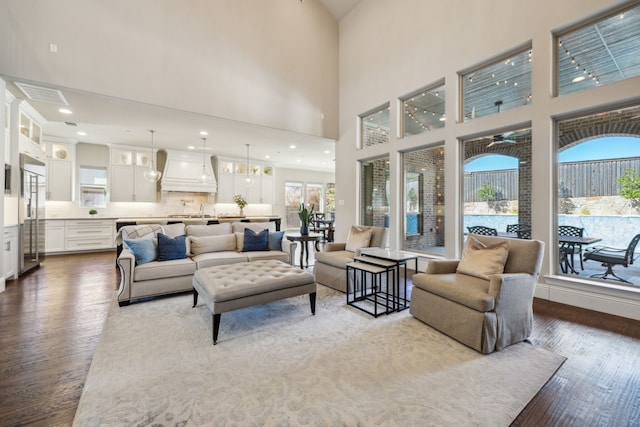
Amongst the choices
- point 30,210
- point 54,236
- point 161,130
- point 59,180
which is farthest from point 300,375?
point 59,180

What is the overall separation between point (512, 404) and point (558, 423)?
0.69ft

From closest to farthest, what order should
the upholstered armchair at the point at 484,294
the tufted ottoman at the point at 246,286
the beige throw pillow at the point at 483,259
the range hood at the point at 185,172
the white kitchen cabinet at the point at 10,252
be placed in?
1. the upholstered armchair at the point at 484,294
2. the tufted ottoman at the point at 246,286
3. the beige throw pillow at the point at 483,259
4. the white kitchen cabinet at the point at 10,252
5. the range hood at the point at 185,172

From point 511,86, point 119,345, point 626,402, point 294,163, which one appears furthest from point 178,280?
point 294,163

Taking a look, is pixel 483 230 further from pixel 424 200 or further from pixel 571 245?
pixel 424 200

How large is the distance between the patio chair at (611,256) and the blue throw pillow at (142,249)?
18.3 feet

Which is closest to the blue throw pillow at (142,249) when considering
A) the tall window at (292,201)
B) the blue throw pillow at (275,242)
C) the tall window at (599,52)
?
the blue throw pillow at (275,242)

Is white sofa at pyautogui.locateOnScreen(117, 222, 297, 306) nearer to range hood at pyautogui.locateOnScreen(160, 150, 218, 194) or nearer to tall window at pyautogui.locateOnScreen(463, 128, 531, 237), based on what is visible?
tall window at pyautogui.locateOnScreen(463, 128, 531, 237)

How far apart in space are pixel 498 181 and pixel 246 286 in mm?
4020

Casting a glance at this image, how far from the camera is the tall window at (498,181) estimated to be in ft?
12.7

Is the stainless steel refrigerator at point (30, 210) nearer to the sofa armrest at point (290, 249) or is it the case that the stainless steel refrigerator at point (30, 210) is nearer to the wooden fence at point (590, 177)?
the sofa armrest at point (290, 249)

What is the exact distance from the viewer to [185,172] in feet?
26.8

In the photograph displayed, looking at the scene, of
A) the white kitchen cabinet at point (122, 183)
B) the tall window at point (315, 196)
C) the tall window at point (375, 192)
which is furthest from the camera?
the tall window at point (315, 196)

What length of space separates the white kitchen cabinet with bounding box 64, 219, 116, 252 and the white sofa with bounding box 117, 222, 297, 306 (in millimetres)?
4214

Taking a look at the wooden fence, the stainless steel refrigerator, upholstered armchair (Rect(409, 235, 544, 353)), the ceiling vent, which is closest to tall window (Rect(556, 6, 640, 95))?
the wooden fence
